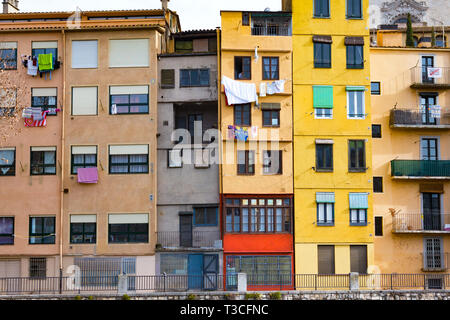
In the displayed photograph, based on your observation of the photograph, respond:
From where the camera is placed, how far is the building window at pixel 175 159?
44.0 meters

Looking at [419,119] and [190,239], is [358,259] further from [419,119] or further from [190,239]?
[190,239]

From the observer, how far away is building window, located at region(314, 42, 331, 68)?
44.9 metres

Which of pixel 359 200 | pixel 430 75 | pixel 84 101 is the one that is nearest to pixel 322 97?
pixel 359 200

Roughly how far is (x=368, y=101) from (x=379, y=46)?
14.9ft

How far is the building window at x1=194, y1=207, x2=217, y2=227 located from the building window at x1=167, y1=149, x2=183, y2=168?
2.87 metres

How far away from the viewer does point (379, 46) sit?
47000mm

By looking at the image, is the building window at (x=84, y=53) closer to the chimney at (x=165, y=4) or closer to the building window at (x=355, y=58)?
the chimney at (x=165, y=4)

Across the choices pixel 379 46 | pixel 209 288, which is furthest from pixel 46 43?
pixel 379 46

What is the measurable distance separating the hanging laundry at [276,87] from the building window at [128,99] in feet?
24.5

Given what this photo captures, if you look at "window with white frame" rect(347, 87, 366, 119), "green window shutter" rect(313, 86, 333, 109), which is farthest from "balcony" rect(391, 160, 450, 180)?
"green window shutter" rect(313, 86, 333, 109)


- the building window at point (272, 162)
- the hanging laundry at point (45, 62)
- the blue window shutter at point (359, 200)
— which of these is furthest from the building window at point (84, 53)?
the blue window shutter at point (359, 200)

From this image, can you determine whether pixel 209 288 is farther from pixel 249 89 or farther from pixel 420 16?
pixel 420 16

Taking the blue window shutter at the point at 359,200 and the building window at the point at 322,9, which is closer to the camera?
the blue window shutter at the point at 359,200

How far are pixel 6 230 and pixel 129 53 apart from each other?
1298 centimetres
